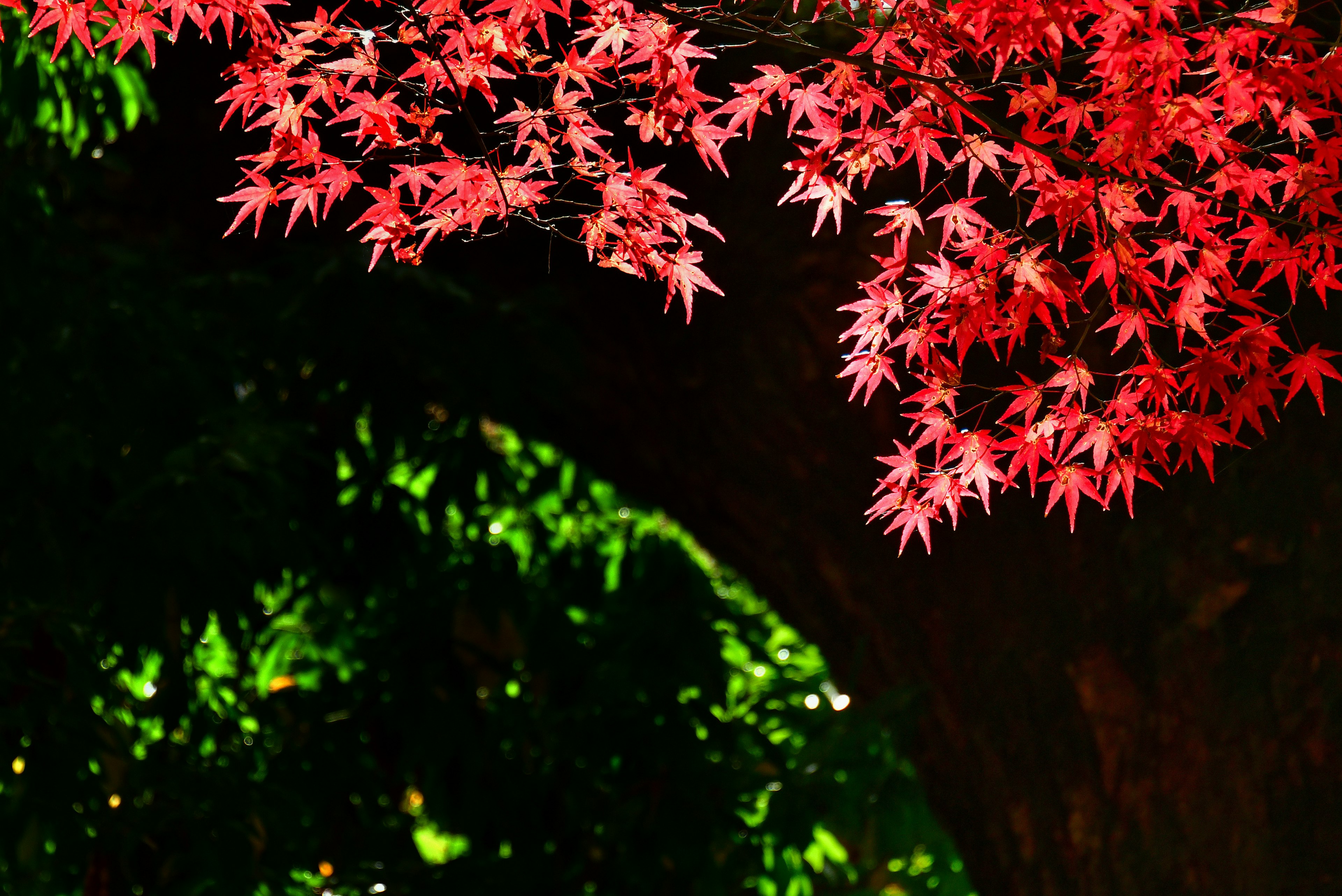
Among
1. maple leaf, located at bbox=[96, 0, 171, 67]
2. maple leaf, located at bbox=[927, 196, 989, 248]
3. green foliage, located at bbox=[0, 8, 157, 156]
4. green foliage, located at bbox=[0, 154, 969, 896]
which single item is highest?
green foliage, located at bbox=[0, 8, 157, 156]

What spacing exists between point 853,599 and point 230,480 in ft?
4.22

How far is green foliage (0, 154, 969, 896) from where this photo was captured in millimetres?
2277

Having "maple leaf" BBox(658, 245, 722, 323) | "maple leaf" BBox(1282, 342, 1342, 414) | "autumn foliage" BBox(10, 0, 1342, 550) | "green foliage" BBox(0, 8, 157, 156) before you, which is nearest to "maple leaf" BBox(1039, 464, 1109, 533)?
"autumn foliage" BBox(10, 0, 1342, 550)

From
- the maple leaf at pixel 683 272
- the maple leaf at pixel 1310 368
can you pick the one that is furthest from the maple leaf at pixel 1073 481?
the maple leaf at pixel 683 272

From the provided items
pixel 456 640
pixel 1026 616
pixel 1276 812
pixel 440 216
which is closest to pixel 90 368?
pixel 456 640

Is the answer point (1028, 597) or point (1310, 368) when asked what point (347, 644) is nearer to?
point (1028, 597)

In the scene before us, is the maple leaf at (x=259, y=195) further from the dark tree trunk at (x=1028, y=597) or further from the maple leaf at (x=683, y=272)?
the dark tree trunk at (x=1028, y=597)

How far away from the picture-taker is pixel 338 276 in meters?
2.85

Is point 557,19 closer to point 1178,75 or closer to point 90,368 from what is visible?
→ point 90,368

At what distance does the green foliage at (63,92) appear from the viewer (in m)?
2.42

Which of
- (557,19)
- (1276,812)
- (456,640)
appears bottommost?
(1276,812)

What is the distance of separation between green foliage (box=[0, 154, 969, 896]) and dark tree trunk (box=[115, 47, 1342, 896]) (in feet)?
0.66

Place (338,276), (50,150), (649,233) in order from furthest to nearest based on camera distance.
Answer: (338,276)
(50,150)
(649,233)

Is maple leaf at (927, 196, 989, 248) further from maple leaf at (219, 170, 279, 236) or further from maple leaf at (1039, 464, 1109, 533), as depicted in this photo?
maple leaf at (219, 170, 279, 236)
